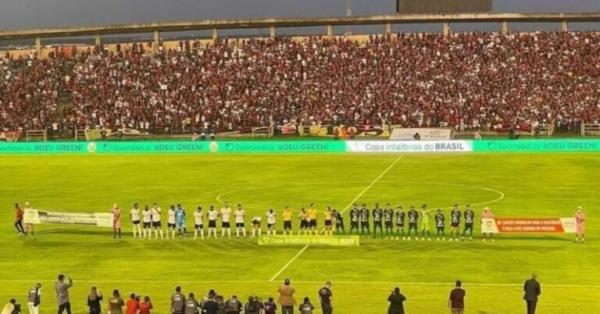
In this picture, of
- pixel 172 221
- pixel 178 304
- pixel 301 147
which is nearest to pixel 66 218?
pixel 172 221

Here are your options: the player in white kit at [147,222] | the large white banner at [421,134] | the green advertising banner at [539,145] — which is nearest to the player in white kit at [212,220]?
the player in white kit at [147,222]

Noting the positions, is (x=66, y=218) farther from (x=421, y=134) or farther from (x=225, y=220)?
(x=421, y=134)

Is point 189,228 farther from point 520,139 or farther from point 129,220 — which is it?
point 520,139

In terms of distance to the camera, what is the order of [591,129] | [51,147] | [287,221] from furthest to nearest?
[51,147] → [591,129] → [287,221]

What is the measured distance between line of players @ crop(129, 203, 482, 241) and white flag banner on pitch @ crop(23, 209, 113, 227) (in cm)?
147

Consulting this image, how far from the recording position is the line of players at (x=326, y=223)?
135 ft

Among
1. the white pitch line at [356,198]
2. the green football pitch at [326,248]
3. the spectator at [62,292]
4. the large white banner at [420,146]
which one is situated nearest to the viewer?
the spectator at [62,292]

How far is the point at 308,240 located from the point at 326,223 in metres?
1.44

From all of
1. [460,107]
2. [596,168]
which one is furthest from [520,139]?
[596,168]

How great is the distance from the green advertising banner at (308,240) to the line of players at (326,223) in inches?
41.0

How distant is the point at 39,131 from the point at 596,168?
171ft

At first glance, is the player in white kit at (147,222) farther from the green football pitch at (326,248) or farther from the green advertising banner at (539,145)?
the green advertising banner at (539,145)

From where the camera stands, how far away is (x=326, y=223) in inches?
1638

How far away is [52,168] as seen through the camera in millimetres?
73500
